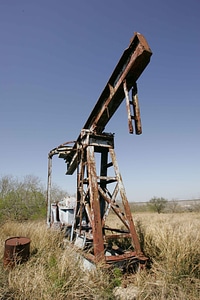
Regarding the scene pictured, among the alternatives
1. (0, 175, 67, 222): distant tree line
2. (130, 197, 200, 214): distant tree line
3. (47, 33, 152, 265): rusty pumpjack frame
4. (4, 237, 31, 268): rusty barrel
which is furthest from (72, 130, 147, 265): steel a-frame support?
(130, 197, 200, 214): distant tree line

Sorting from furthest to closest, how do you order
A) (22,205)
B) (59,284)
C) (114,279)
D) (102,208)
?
1. (22,205)
2. (102,208)
3. (114,279)
4. (59,284)

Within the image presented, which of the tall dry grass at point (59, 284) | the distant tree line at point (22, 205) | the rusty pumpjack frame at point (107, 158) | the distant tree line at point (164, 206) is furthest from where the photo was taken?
the distant tree line at point (164, 206)

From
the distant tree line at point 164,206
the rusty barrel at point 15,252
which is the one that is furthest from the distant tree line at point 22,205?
the distant tree line at point 164,206

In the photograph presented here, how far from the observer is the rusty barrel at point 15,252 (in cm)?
420

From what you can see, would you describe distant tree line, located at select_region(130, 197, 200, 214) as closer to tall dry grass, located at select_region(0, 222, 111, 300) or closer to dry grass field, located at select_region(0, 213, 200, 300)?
dry grass field, located at select_region(0, 213, 200, 300)

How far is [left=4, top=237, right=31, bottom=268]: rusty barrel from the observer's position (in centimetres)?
420

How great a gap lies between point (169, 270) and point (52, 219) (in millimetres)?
6441

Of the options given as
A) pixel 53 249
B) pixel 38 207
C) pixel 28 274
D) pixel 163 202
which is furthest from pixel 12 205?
pixel 163 202

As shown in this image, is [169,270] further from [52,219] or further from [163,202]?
[163,202]

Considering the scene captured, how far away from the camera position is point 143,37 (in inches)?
145

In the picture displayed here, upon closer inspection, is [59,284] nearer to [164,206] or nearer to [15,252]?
[15,252]

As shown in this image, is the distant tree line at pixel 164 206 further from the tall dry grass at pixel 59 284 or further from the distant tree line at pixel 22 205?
the tall dry grass at pixel 59 284

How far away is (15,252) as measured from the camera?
14.2ft

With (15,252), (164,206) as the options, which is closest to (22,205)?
(15,252)
